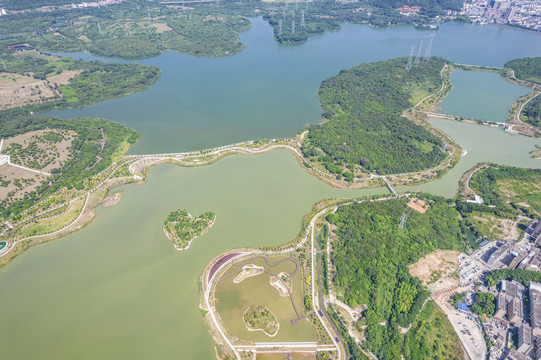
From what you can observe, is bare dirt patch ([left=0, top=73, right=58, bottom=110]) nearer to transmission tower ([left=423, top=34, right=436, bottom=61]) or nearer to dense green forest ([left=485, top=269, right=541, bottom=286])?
dense green forest ([left=485, top=269, right=541, bottom=286])

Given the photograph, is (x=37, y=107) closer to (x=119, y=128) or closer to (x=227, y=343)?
(x=119, y=128)

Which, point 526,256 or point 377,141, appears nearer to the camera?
point 526,256

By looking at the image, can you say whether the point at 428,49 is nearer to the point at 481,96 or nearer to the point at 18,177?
the point at 481,96

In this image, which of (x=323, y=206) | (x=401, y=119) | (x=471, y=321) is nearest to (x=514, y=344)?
(x=471, y=321)

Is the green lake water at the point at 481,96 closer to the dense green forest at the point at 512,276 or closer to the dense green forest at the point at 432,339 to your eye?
the dense green forest at the point at 512,276

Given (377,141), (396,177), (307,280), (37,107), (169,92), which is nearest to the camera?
(307,280)

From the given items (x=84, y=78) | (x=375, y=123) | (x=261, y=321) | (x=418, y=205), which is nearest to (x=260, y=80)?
(x=375, y=123)

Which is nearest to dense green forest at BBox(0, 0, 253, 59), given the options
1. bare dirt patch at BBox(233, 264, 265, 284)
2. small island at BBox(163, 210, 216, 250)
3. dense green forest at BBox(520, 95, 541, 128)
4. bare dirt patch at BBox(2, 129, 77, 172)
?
bare dirt patch at BBox(2, 129, 77, 172)

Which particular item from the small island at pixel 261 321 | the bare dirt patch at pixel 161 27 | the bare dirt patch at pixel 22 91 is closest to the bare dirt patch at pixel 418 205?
the small island at pixel 261 321

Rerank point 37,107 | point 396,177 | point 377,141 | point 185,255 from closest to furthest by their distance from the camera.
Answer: point 185,255
point 396,177
point 377,141
point 37,107
